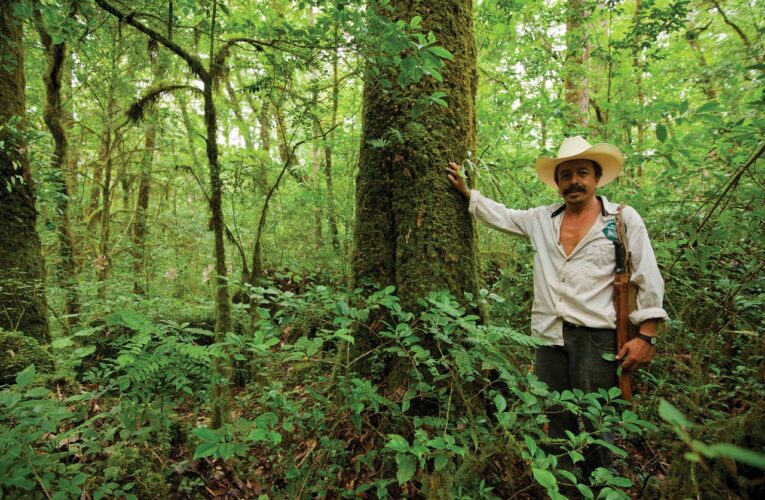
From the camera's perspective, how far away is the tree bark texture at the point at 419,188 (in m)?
2.93

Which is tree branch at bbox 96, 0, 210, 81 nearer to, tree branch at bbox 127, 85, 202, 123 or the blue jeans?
tree branch at bbox 127, 85, 202, 123

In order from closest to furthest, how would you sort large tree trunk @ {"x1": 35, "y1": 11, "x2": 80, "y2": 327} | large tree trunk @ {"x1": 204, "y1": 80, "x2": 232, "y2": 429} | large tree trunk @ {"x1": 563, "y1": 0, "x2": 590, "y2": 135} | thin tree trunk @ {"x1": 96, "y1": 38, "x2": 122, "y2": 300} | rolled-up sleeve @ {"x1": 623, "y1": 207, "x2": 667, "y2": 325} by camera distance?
rolled-up sleeve @ {"x1": 623, "y1": 207, "x2": 667, "y2": 325}, large tree trunk @ {"x1": 204, "y1": 80, "x2": 232, "y2": 429}, large tree trunk @ {"x1": 35, "y1": 11, "x2": 80, "y2": 327}, large tree trunk @ {"x1": 563, "y1": 0, "x2": 590, "y2": 135}, thin tree trunk @ {"x1": 96, "y1": 38, "x2": 122, "y2": 300}

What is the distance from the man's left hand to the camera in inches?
103

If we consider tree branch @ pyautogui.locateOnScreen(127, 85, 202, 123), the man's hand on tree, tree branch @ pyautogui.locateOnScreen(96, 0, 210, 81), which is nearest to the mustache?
the man's hand on tree

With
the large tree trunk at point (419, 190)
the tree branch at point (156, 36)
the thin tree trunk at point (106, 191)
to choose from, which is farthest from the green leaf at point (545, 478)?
the thin tree trunk at point (106, 191)

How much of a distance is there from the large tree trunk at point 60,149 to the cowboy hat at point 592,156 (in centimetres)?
576

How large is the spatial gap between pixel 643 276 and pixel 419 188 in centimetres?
174

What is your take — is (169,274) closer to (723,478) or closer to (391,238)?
(391,238)

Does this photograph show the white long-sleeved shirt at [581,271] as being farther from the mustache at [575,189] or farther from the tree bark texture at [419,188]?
the tree bark texture at [419,188]

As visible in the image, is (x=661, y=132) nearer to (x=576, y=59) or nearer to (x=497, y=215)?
(x=497, y=215)

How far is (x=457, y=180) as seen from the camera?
120 inches

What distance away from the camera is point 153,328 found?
2295 millimetres

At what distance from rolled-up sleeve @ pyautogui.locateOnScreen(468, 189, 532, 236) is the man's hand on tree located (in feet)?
0.20

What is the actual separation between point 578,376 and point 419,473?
148cm
